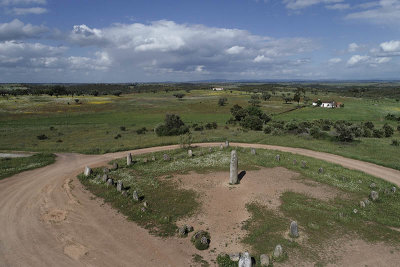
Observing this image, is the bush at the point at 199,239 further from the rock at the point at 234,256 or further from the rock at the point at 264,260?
the rock at the point at 264,260

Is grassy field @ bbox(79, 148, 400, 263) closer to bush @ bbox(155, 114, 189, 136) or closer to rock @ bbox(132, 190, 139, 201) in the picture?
rock @ bbox(132, 190, 139, 201)

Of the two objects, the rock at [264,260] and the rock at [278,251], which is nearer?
the rock at [264,260]

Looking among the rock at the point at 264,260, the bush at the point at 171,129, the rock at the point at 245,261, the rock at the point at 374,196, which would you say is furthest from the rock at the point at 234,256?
the bush at the point at 171,129

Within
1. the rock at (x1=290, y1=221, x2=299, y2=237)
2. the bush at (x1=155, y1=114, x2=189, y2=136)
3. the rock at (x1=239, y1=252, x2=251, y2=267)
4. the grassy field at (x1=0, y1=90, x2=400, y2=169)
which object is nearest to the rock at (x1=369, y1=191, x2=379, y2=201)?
the rock at (x1=290, y1=221, x2=299, y2=237)

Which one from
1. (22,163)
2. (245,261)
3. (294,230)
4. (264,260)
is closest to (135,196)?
(245,261)

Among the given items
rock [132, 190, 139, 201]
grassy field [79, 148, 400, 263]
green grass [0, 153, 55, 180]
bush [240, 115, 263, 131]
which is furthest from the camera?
bush [240, 115, 263, 131]
